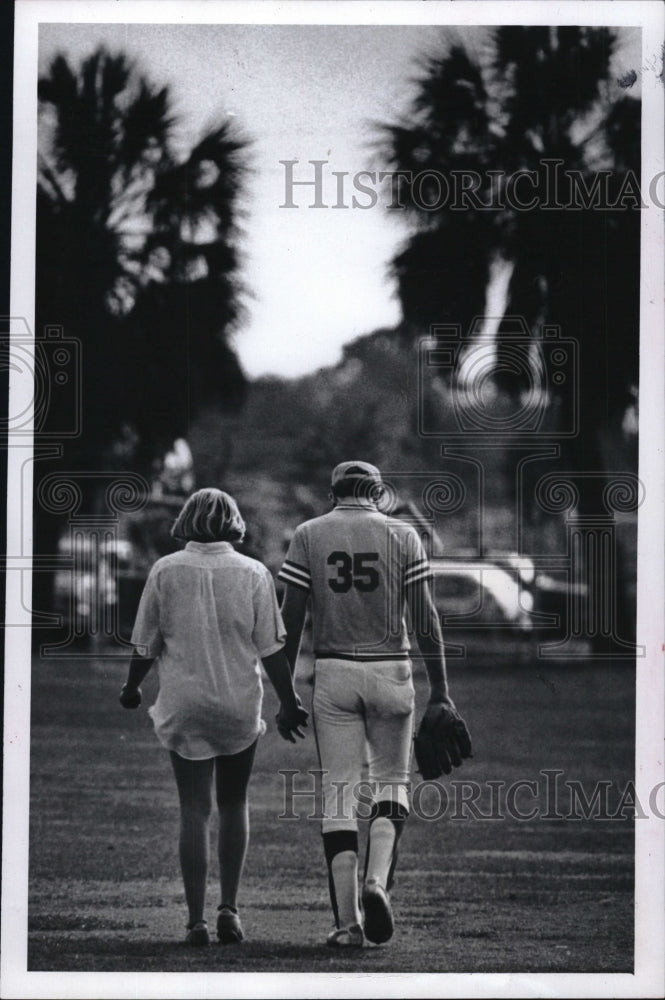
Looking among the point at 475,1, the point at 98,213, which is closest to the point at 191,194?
the point at 98,213

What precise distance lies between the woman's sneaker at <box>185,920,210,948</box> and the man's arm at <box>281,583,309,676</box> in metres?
1.21

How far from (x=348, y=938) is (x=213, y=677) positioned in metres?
1.32

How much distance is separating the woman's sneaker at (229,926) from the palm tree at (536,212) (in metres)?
2.44

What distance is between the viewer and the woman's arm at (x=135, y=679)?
22.5 feet

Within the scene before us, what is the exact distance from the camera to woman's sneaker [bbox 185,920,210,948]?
6746mm

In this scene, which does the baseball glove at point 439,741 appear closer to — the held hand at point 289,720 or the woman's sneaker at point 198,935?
the held hand at point 289,720

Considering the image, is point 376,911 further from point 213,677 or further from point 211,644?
point 211,644

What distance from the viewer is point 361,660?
6762mm

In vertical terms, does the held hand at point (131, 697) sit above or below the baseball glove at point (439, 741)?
above

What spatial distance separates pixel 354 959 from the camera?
6.68m

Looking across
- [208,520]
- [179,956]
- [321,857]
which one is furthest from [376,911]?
[208,520]

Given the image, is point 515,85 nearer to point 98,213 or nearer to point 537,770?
point 98,213

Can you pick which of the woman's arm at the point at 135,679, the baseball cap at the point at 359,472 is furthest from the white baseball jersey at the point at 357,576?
the woman's arm at the point at 135,679

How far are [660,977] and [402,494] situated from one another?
2487 mm
